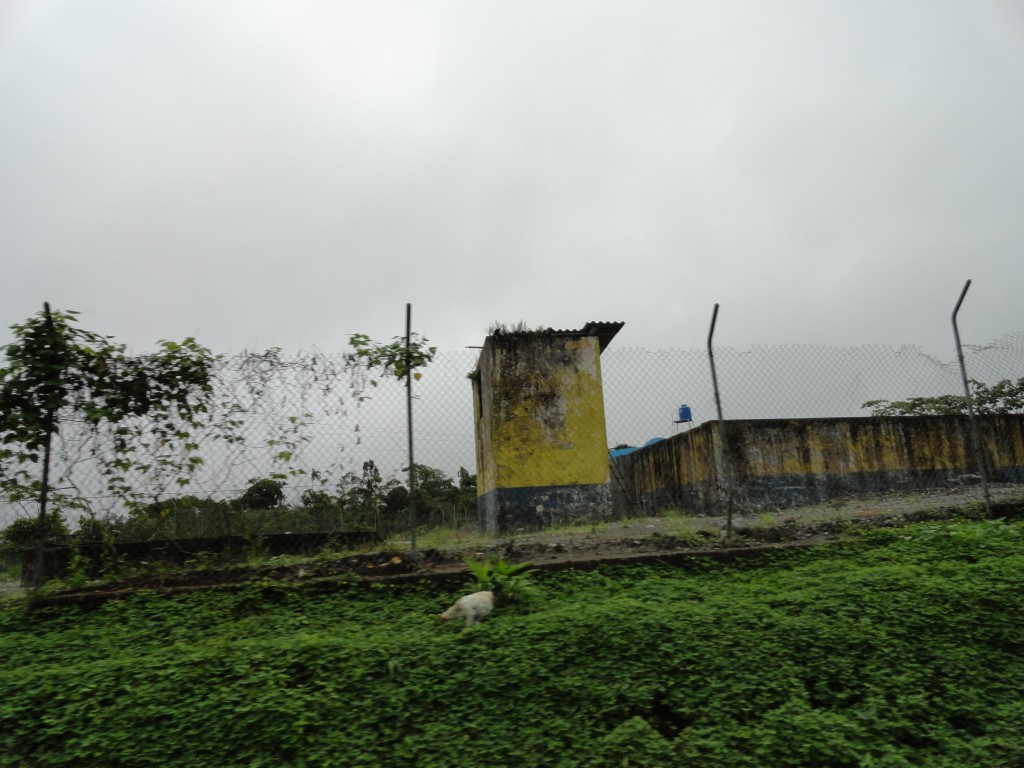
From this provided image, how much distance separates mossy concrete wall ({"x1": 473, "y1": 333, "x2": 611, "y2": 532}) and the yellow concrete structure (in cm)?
2

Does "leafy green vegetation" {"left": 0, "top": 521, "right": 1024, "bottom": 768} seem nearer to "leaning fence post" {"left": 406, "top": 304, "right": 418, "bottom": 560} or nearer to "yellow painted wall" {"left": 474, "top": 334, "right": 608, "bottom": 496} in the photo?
"leaning fence post" {"left": 406, "top": 304, "right": 418, "bottom": 560}

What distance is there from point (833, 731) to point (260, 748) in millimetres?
2831

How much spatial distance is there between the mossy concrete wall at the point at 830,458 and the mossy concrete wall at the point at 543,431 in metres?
1.68

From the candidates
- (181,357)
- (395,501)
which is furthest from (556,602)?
(181,357)

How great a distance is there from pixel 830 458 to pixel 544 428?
4.67 meters

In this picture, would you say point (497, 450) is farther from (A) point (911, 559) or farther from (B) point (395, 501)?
(A) point (911, 559)

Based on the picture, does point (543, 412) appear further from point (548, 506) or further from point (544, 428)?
point (548, 506)

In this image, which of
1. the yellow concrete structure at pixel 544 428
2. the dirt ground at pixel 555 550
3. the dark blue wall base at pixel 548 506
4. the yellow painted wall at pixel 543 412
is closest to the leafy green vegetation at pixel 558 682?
the dirt ground at pixel 555 550

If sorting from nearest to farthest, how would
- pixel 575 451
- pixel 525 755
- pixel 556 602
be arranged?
pixel 525 755
pixel 556 602
pixel 575 451

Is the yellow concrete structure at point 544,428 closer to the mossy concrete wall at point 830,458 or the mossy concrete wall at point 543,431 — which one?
the mossy concrete wall at point 543,431

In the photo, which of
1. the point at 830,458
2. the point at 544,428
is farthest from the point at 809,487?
the point at 544,428

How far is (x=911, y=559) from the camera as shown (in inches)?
213

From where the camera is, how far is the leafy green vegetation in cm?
329

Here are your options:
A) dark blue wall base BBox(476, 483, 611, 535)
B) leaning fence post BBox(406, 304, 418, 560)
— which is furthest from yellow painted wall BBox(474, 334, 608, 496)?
leaning fence post BBox(406, 304, 418, 560)
